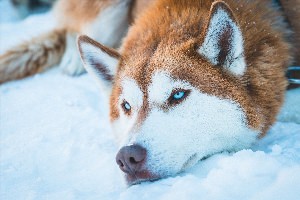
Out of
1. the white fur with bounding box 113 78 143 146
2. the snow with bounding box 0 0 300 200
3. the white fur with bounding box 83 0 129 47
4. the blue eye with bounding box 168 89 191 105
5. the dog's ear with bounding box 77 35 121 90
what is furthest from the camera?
the white fur with bounding box 83 0 129 47

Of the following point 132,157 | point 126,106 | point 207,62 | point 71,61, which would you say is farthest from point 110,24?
point 132,157

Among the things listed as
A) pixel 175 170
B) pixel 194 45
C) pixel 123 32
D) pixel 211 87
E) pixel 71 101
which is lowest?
pixel 71 101

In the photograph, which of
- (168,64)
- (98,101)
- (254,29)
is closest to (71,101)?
(98,101)

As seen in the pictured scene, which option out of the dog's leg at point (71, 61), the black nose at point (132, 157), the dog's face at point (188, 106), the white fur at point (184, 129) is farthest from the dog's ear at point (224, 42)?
the dog's leg at point (71, 61)

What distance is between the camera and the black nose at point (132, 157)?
6.86 ft

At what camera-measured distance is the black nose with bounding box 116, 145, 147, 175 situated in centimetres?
209

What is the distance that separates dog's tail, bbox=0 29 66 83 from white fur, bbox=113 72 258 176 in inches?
91.2

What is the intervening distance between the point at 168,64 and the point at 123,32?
2.10 metres

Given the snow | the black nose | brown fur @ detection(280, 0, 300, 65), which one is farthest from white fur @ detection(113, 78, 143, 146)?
brown fur @ detection(280, 0, 300, 65)

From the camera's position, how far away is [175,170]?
2.19 meters

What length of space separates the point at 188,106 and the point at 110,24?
87.6 inches

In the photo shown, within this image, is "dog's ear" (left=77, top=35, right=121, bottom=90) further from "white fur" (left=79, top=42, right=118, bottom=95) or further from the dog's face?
the dog's face

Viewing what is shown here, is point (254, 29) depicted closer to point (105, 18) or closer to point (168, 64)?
point (168, 64)

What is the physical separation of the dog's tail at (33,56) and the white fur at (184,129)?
7.60ft
